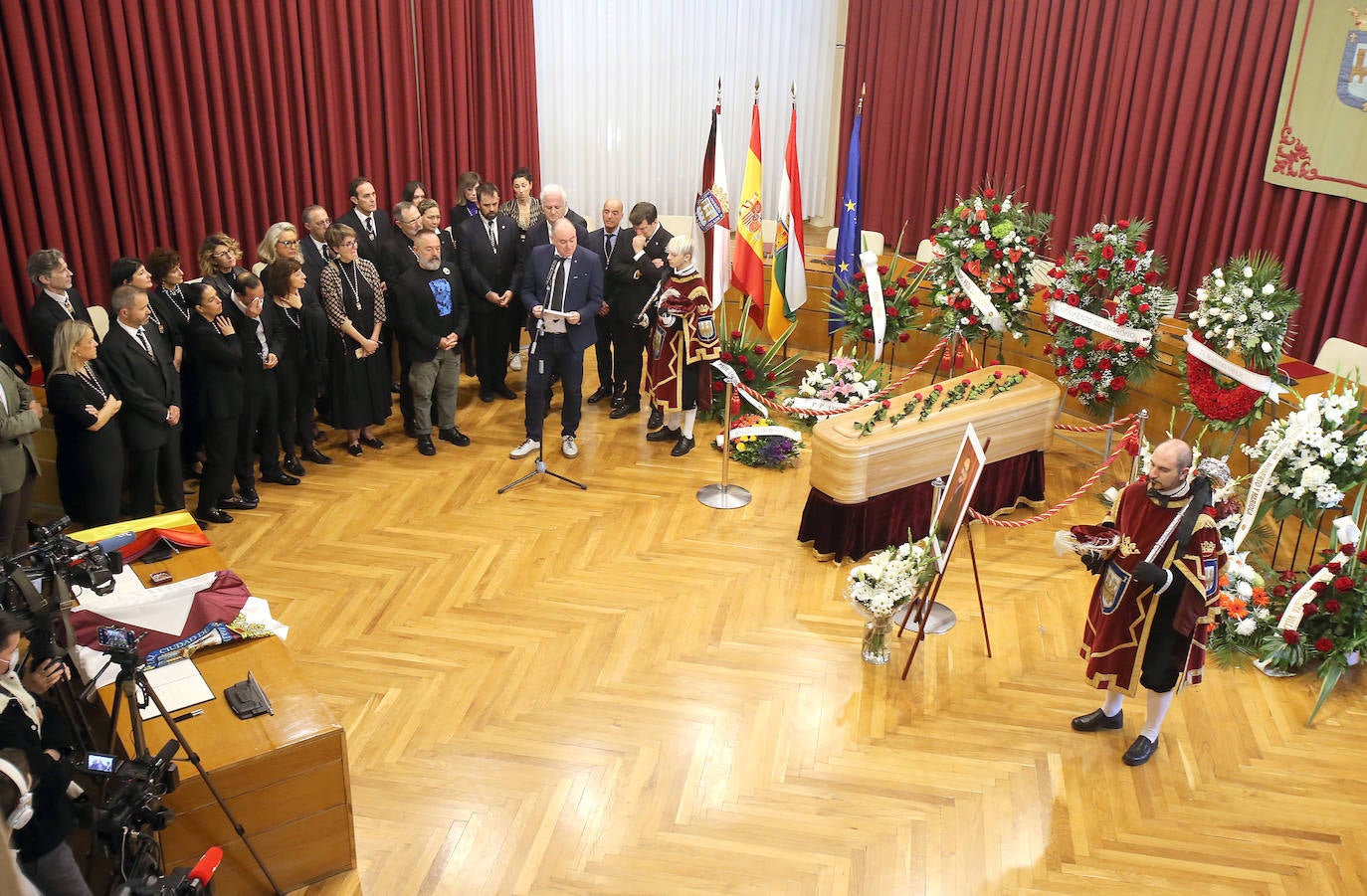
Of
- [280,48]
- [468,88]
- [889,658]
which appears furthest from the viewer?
[468,88]

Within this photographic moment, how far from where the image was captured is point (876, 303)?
804 cm

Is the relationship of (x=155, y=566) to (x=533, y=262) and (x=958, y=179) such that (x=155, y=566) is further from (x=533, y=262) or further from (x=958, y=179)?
(x=958, y=179)

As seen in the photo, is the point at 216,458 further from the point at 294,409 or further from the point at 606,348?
the point at 606,348

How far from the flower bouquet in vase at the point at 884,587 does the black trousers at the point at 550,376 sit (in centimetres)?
264

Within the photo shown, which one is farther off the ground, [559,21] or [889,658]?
[559,21]

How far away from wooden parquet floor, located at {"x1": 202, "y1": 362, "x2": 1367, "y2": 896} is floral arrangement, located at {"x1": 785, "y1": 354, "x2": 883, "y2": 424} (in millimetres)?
1331

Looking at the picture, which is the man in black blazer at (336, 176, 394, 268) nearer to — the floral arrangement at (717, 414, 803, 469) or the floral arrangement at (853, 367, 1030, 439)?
the floral arrangement at (717, 414, 803, 469)

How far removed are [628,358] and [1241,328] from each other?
392 centimetres

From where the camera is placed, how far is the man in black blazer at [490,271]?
298 inches

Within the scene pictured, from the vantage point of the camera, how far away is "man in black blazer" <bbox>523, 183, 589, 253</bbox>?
23.9ft

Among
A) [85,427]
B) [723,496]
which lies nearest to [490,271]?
[723,496]

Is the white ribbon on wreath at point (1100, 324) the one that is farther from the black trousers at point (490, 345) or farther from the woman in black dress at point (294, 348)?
the woman in black dress at point (294, 348)

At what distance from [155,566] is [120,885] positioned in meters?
1.68

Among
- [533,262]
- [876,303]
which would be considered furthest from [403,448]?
[876,303]
